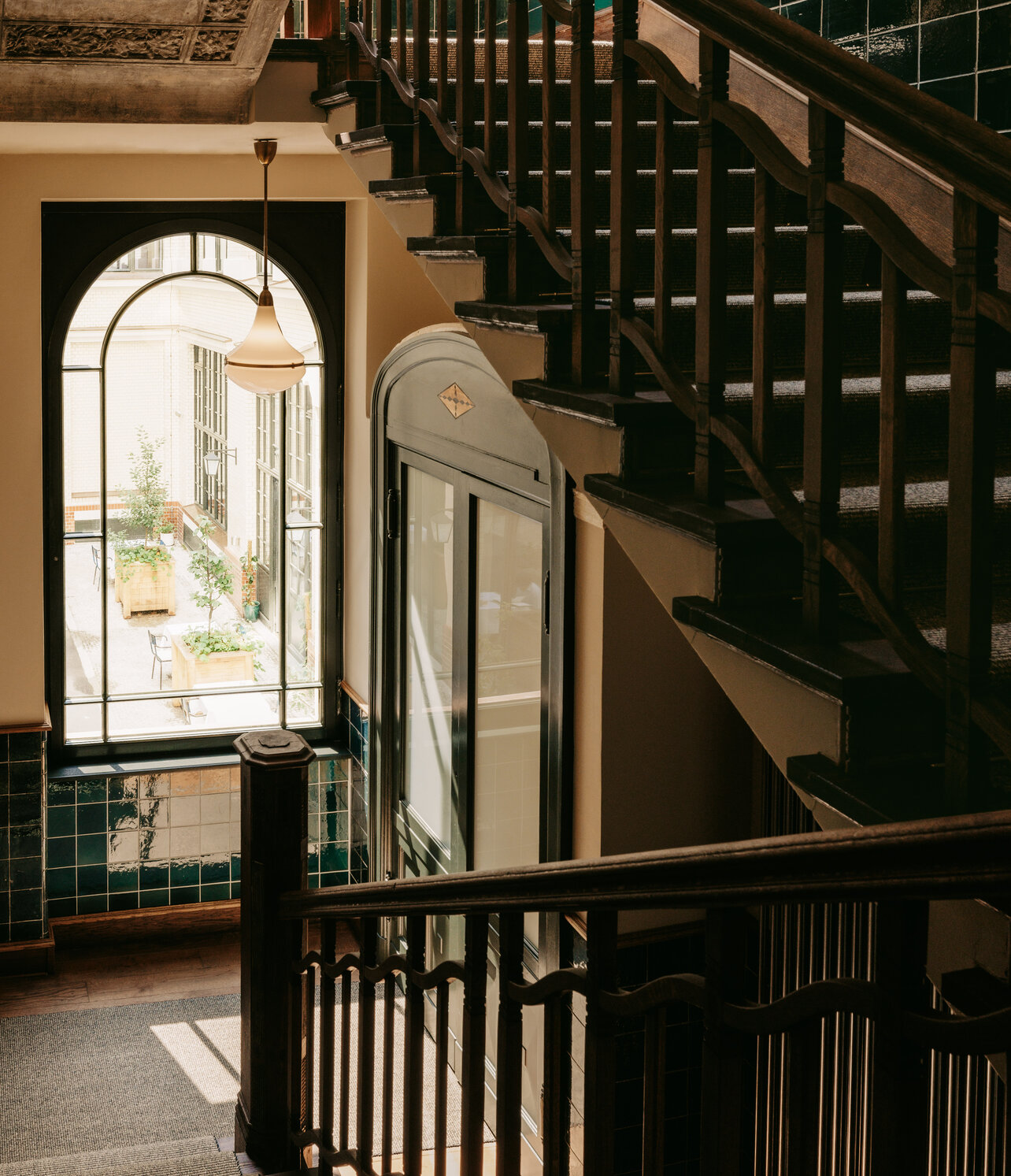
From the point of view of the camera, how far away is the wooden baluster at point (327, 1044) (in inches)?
95.6

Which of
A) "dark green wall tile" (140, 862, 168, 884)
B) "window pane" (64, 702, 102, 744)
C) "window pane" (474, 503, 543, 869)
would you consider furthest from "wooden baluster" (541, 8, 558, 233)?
"dark green wall tile" (140, 862, 168, 884)

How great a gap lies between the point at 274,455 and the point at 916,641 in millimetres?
4496

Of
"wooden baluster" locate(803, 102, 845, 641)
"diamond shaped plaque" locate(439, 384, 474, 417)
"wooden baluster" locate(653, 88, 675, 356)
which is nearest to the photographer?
"wooden baluster" locate(803, 102, 845, 641)

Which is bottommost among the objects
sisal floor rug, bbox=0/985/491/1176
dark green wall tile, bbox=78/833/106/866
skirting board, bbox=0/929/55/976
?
sisal floor rug, bbox=0/985/491/1176

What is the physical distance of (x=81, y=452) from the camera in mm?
5277

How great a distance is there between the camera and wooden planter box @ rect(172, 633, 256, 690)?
5.53 m

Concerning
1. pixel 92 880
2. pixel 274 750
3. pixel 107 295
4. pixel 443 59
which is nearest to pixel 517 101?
pixel 443 59

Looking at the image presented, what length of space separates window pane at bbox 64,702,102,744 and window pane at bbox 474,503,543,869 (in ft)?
7.06

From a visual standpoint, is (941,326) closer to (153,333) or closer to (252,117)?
(252,117)

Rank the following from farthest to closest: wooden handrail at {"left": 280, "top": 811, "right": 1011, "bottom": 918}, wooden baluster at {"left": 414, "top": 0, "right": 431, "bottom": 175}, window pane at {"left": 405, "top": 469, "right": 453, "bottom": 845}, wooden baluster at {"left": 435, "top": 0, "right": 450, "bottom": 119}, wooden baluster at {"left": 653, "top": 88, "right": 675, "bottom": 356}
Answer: window pane at {"left": 405, "top": 469, "right": 453, "bottom": 845}
wooden baluster at {"left": 414, "top": 0, "right": 431, "bottom": 175}
wooden baluster at {"left": 435, "top": 0, "right": 450, "bottom": 119}
wooden baluster at {"left": 653, "top": 88, "right": 675, "bottom": 356}
wooden handrail at {"left": 280, "top": 811, "right": 1011, "bottom": 918}

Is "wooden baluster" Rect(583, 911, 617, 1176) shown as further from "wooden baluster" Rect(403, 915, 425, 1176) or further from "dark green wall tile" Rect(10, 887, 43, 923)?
"dark green wall tile" Rect(10, 887, 43, 923)

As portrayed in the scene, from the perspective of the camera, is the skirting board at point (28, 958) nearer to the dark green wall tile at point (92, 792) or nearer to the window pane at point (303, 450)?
the dark green wall tile at point (92, 792)

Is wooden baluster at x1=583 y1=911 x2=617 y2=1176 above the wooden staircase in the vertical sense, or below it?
below

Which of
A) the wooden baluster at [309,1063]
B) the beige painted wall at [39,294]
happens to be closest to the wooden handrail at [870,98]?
the wooden baluster at [309,1063]
